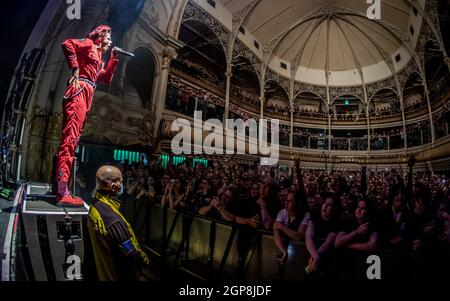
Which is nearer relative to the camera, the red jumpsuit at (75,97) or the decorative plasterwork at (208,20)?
the red jumpsuit at (75,97)

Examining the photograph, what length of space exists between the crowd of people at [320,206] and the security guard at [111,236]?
0.64 m

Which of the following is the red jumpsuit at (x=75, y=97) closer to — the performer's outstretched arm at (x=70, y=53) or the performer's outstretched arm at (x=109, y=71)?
the performer's outstretched arm at (x=70, y=53)

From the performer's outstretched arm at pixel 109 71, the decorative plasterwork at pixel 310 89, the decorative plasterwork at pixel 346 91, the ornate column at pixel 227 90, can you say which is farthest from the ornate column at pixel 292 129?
the performer's outstretched arm at pixel 109 71

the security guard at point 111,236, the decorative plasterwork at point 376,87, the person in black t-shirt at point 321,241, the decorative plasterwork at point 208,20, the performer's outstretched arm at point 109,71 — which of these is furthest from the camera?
the decorative plasterwork at point 208,20

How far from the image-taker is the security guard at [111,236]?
107 cm

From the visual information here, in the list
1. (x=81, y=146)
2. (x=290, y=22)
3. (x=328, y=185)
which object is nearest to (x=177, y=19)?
(x=290, y=22)

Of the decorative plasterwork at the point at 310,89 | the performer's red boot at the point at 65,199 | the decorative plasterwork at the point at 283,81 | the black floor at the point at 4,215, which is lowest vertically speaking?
the black floor at the point at 4,215

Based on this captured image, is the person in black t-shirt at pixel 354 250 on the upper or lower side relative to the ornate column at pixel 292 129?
lower

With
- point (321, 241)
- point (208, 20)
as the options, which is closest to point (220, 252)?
point (321, 241)

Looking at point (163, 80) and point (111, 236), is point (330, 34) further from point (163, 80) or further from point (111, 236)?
point (111, 236)

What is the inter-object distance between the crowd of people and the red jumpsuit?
464 millimetres

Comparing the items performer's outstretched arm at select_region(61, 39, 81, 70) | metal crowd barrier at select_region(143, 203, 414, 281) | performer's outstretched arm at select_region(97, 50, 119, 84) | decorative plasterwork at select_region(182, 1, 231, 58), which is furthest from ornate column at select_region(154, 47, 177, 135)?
metal crowd barrier at select_region(143, 203, 414, 281)

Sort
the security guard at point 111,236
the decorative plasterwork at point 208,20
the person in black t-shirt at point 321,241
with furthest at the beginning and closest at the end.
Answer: the decorative plasterwork at point 208,20 → the person in black t-shirt at point 321,241 → the security guard at point 111,236
